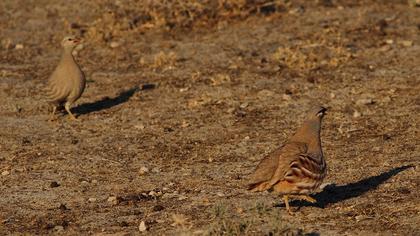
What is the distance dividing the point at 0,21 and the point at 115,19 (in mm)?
2733

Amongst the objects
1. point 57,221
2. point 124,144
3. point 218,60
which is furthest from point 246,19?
point 57,221

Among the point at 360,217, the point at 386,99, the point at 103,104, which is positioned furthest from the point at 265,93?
the point at 360,217

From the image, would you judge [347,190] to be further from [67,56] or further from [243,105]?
[67,56]

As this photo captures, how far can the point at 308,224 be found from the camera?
1033cm

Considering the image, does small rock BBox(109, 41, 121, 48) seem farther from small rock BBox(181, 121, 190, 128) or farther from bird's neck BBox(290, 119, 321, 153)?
bird's neck BBox(290, 119, 321, 153)

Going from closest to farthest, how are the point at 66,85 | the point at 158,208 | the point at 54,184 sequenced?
1. the point at 158,208
2. the point at 54,184
3. the point at 66,85

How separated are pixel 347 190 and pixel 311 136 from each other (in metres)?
1.21

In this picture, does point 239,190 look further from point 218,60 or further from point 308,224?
Result: point 218,60

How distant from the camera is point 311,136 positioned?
35.1 feet

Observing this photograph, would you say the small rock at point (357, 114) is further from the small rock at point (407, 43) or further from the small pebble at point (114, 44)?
the small pebble at point (114, 44)

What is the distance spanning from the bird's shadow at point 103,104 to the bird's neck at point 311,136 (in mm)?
6025

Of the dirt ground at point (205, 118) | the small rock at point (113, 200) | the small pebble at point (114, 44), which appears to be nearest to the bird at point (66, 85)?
the dirt ground at point (205, 118)

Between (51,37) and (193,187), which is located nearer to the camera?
(193,187)

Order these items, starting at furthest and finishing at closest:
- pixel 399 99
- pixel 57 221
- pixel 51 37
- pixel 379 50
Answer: pixel 51 37 → pixel 379 50 → pixel 399 99 → pixel 57 221
